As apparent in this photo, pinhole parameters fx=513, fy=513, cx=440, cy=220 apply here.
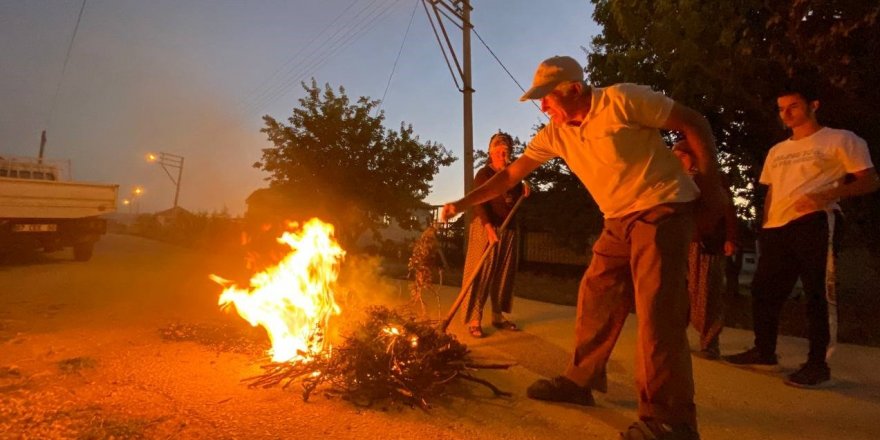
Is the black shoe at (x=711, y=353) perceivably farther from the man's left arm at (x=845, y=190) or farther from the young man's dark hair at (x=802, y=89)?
the young man's dark hair at (x=802, y=89)

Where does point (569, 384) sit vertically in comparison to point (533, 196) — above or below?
below

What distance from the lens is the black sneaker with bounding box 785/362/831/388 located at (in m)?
3.46

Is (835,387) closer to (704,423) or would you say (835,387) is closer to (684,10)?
(704,423)

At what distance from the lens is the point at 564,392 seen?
9.87 ft

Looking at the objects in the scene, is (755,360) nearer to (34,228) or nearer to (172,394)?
(172,394)

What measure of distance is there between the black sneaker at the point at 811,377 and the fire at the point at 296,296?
3.21 meters

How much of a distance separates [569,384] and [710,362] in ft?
5.63

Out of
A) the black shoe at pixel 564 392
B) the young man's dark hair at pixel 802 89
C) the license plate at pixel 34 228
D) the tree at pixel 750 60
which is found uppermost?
the tree at pixel 750 60

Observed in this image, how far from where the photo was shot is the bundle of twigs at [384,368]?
9.96 feet

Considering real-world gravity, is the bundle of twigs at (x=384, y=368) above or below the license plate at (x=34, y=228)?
below

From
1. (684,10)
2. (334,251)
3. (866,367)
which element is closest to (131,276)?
(334,251)

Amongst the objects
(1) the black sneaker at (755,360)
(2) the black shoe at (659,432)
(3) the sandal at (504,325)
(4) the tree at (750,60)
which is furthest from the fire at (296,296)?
(4) the tree at (750,60)

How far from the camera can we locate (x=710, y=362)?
159 inches

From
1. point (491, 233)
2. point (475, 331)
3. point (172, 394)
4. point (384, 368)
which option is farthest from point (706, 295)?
point (172, 394)
